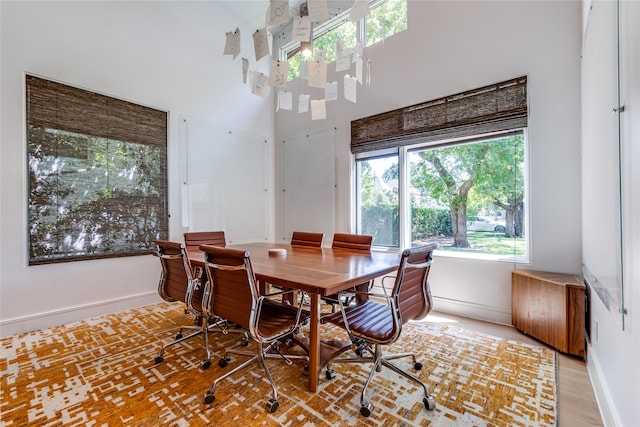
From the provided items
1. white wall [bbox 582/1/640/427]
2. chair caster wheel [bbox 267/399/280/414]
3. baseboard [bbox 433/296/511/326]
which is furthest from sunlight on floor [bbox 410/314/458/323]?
chair caster wheel [bbox 267/399/280/414]

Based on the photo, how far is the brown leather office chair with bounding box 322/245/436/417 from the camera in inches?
61.3

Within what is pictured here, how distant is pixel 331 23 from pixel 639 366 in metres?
4.93

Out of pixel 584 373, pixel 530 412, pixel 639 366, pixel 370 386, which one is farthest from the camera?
pixel 584 373

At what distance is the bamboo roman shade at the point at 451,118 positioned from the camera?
274 cm

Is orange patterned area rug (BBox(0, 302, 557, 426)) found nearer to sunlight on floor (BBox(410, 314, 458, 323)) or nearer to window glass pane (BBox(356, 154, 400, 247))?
sunlight on floor (BBox(410, 314, 458, 323))

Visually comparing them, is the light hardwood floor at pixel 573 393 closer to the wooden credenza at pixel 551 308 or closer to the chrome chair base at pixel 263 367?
the wooden credenza at pixel 551 308

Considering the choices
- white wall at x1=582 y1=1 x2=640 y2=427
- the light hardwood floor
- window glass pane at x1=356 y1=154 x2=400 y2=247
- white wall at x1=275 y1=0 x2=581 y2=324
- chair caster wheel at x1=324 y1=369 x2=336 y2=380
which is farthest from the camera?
window glass pane at x1=356 y1=154 x2=400 y2=247

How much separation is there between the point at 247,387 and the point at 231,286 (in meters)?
0.70

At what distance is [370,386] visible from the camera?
182 centimetres

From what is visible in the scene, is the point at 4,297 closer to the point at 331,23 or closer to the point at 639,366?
the point at 639,366

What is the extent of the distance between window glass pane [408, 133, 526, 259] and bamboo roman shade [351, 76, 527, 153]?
19 cm

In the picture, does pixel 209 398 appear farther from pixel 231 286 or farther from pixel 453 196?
pixel 453 196

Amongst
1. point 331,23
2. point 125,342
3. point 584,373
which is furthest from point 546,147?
point 125,342

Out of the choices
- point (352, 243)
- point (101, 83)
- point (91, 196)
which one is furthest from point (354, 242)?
point (101, 83)
